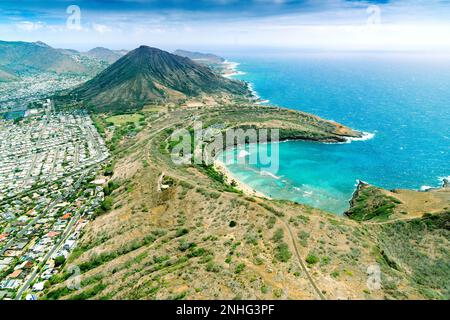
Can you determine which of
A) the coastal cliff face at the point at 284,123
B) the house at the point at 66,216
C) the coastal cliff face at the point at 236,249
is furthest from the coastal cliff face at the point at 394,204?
the house at the point at 66,216

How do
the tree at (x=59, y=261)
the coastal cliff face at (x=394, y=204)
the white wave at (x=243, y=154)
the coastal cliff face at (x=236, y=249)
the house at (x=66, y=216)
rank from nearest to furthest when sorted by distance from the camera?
the coastal cliff face at (x=236, y=249) → the tree at (x=59, y=261) → the coastal cliff face at (x=394, y=204) → the house at (x=66, y=216) → the white wave at (x=243, y=154)

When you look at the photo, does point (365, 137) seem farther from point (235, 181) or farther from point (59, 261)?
point (59, 261)

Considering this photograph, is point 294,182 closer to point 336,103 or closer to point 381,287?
point 381,287

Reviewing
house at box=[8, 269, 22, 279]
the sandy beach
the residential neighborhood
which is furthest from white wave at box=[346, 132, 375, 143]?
house at box=[8, 269, 22, 279]

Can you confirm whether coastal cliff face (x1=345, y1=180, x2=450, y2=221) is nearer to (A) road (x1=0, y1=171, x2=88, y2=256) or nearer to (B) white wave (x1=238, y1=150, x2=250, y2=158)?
(B) white wave (x1=238, y1=150, x2=250, y2=158)

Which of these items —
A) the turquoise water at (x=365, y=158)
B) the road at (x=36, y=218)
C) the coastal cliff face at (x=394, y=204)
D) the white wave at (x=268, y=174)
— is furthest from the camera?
the white wave at (x=268, y=174)

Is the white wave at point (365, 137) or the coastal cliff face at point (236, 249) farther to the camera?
the white wave at point (365, 137)

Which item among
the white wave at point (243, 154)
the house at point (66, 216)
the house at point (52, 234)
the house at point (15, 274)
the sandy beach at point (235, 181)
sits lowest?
the house at point (15, 274)

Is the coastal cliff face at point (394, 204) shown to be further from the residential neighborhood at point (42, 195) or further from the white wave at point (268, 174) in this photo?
the residential neighborhood at point (42, 195)

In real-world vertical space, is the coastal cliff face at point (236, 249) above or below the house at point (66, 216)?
above
